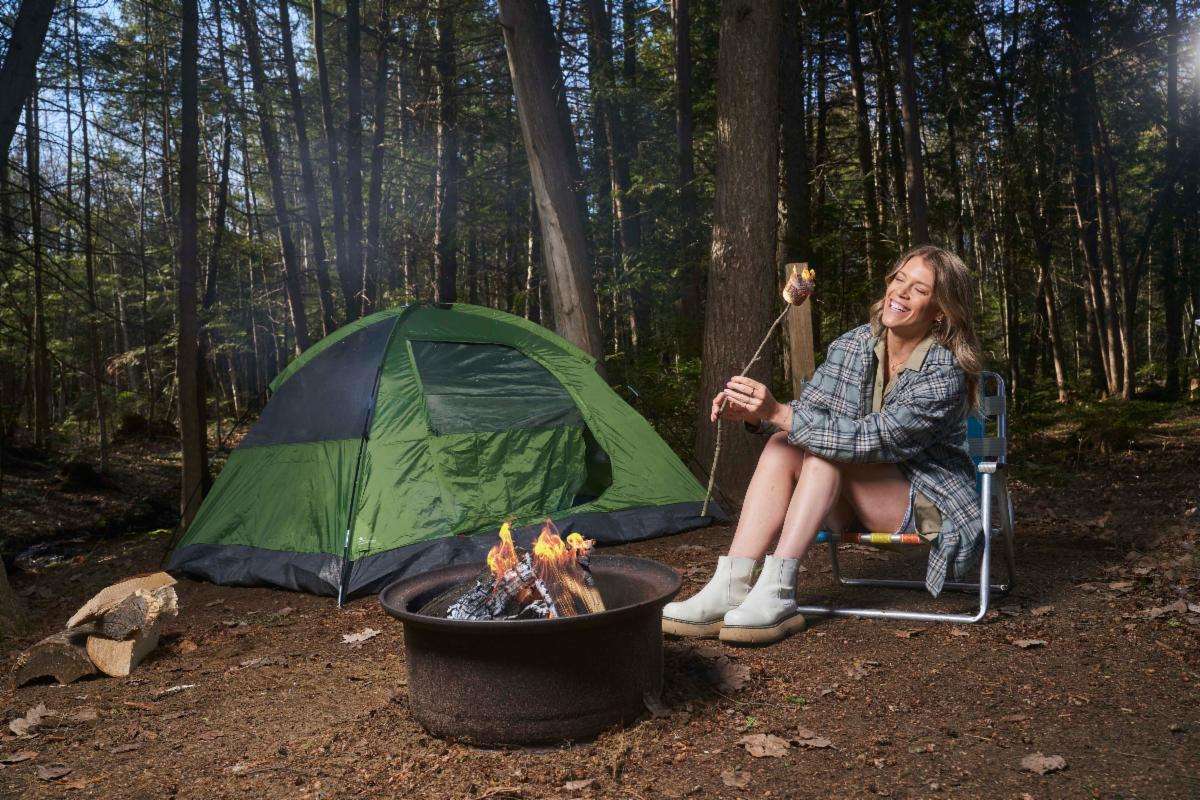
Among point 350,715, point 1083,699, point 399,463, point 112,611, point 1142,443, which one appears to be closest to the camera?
point 1083,699

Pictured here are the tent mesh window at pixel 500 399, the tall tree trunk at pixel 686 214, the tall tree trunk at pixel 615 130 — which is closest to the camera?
the tent mesh window at pixel 500 399

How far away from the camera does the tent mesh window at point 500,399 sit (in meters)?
5.14

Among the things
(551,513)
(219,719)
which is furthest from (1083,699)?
(551,513)

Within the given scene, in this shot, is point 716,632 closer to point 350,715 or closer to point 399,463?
point 350,715

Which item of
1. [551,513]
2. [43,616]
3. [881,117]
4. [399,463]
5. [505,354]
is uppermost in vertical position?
[881,117]

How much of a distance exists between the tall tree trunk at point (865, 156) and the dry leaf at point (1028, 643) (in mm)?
8020

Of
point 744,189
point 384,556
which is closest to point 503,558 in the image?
point 384,556

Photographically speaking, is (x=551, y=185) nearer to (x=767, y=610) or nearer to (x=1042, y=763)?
(x=767, y=610)

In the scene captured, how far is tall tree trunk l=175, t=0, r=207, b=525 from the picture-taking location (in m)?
6.62

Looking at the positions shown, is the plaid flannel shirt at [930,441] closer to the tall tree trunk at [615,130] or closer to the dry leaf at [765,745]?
the dry leaf at [765,745]

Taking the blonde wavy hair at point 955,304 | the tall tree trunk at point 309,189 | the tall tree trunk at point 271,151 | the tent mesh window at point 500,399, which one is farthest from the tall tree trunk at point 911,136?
the tall tree trunk at point 271,151

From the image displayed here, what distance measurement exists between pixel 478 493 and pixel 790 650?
2404 millimetres

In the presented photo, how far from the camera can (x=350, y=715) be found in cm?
279

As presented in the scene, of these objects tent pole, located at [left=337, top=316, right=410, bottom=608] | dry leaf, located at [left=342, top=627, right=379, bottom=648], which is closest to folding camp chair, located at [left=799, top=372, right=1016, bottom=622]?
dry leaf, located at [left=342, top=627, right=379, bottom=648]
